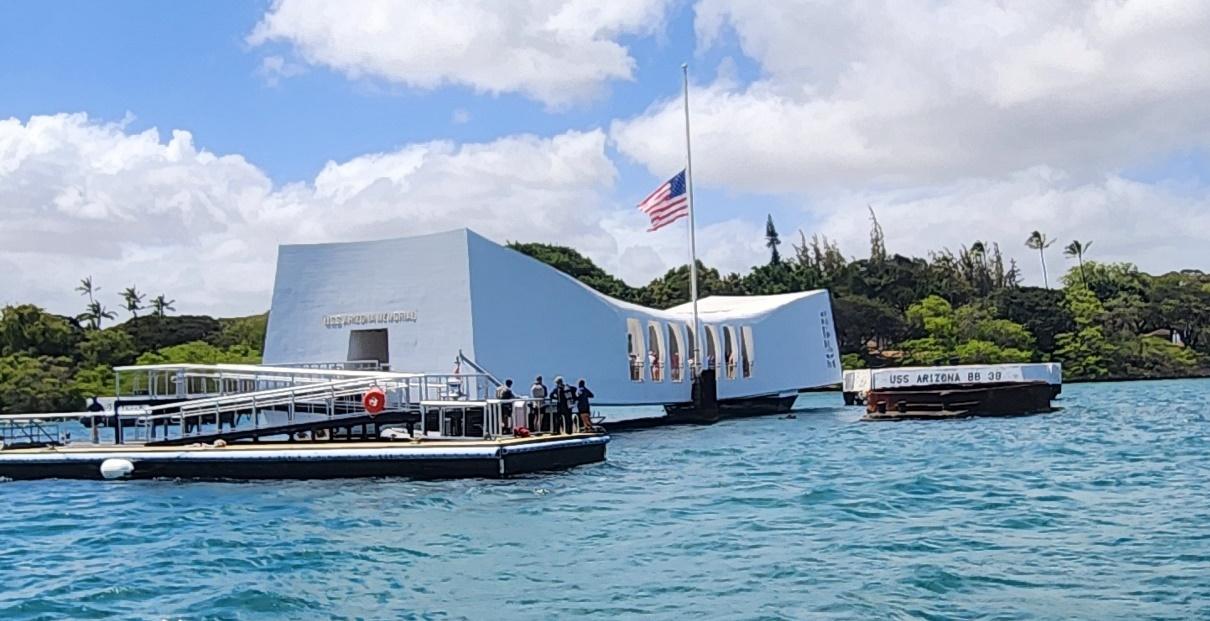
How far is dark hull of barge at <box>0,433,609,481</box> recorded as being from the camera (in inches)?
767

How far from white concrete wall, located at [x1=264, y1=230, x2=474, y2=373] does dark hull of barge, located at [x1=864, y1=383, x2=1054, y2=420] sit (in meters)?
14.9

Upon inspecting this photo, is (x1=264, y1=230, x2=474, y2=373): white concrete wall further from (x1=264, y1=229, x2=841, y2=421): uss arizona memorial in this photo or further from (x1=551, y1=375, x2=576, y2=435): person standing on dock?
(x1=551, y1=375, x2=576, y2=435): person standing on dock

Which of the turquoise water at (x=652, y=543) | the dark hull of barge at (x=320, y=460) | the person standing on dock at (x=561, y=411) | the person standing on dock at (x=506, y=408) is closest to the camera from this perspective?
the turquoise water at (x=652, y=543)

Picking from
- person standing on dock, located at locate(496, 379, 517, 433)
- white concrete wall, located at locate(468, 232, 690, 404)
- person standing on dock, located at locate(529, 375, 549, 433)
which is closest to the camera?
person standing on dock, located at locate(496, 379, 517, 433)

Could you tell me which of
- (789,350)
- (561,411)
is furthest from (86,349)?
(561,411)

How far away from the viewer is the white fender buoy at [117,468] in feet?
68.1

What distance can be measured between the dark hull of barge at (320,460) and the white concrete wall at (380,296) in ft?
29.1

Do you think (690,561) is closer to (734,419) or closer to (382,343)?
(382,343)

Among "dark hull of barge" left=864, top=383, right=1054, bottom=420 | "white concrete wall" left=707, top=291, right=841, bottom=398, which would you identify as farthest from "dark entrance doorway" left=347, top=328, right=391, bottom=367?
"dark hull of barge" left=864, top=383, right=1054, bottom=420

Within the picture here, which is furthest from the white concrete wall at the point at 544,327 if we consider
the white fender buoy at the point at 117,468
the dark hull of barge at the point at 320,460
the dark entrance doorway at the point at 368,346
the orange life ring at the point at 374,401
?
the white fender buoy at the point at 117,468

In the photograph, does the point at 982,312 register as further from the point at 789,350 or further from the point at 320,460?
the point at 320,460

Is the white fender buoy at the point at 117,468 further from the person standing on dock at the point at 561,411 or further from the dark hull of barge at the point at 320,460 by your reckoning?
the person standing on dock at the point at 561,411

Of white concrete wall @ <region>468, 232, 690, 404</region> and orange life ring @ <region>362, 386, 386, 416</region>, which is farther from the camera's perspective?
white concrete wall @ <region>468, 232, 690, 404</region>

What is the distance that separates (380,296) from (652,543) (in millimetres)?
18784
